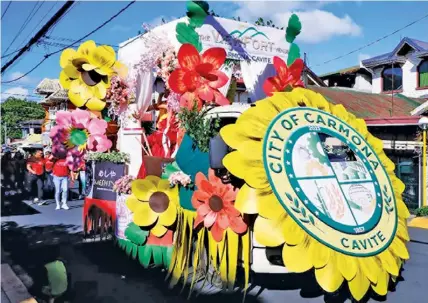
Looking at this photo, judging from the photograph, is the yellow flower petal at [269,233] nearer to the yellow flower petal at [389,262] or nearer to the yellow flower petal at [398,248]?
the yellow flower petal at [389,262]

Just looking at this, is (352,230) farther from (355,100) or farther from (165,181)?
(355,100)

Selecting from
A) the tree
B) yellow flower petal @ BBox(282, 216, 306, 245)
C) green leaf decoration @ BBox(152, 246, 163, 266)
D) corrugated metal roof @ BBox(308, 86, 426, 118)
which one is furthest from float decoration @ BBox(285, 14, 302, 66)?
the tree

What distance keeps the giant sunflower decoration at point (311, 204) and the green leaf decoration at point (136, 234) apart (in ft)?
6.84

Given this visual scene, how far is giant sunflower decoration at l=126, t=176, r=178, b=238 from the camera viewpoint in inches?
187

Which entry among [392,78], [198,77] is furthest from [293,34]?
[392,78]

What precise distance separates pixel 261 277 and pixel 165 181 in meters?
1.78

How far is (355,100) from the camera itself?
15.8 m

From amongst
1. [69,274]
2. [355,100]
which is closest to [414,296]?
[69,274]

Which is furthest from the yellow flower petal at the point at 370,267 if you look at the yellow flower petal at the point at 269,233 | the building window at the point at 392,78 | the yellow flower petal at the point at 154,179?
the building window at the point at 392,78

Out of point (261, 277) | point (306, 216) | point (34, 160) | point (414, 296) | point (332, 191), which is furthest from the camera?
point (34, 160)

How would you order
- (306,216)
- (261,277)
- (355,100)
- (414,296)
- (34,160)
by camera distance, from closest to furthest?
(306,216) < (414,296) < (261,277) < (34,160) < (355,100)

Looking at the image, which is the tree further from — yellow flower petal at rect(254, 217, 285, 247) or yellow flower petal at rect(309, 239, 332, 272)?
yellow flower petal at rect(309, 239, 332, 272)

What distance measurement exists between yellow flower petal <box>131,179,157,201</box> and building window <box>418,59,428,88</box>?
1494 centimetres

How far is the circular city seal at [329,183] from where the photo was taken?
3.29 m
